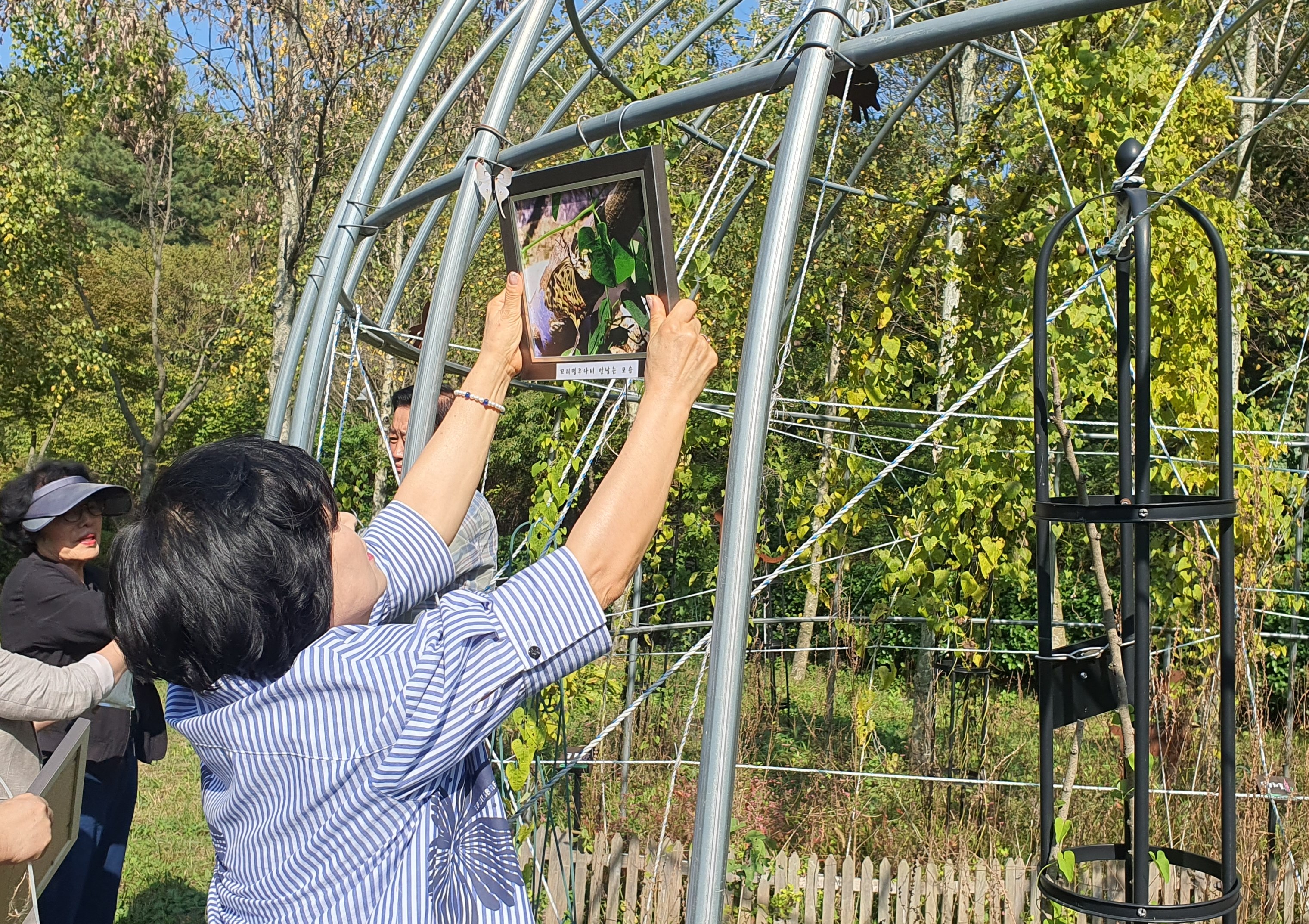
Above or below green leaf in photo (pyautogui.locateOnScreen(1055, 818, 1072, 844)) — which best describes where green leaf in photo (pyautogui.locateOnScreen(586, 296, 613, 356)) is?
above

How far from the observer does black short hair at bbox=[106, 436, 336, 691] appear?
3.45 feet

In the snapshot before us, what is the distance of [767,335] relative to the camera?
1440 millimetres

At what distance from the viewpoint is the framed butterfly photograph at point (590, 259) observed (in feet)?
5.00

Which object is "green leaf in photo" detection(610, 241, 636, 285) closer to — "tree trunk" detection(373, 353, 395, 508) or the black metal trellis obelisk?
the black metal trellis obelisk

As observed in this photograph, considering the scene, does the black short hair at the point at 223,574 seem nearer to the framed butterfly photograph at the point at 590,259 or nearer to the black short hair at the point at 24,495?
the framed butterfly photograph at the point at 590,259

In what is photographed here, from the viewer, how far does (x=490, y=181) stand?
73.4 inches

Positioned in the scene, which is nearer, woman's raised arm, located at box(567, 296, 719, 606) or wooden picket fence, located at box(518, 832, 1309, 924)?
woman's raised arm, located at box(567, 296, 719, 606)

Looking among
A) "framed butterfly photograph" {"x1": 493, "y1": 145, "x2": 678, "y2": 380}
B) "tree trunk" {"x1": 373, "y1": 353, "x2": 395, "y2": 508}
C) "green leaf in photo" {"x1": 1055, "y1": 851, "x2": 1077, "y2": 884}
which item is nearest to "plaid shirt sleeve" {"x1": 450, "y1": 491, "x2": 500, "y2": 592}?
"framed butterfly photograph" {"x1": 493, "y1": 145, "x2": 678, "y2": 380}

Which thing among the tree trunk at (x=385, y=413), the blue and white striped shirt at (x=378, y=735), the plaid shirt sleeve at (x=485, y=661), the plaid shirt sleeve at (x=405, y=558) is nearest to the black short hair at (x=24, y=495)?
the plaid shirt sleeve at (x=405, y=558)

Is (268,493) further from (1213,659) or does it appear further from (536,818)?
(1213,659)

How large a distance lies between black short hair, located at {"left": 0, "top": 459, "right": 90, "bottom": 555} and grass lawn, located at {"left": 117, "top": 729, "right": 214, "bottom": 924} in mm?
1827

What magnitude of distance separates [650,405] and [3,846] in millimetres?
1256

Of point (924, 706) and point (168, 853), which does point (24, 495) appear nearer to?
point (168, 853)

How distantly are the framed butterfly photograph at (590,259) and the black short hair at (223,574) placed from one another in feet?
1.95
